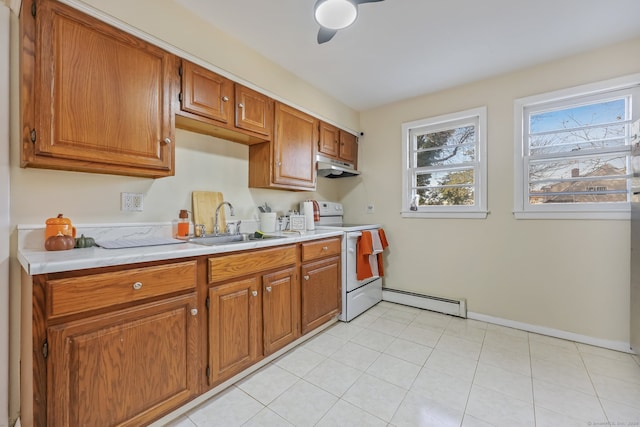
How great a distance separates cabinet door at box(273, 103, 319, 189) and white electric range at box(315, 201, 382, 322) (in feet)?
1.89

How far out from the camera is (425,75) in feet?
8.73

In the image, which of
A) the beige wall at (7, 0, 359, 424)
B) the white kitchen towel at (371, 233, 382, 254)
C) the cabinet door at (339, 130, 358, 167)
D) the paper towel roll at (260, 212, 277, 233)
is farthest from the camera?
the cabinet door at (339, 130, 358, 167)

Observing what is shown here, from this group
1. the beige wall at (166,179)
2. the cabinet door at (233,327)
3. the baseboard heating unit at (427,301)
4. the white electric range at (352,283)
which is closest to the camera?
the beige wall at (166,179)

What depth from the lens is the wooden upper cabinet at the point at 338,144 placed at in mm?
3008

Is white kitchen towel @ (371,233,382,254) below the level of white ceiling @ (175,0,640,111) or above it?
below

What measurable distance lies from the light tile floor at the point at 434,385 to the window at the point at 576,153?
3.86ft

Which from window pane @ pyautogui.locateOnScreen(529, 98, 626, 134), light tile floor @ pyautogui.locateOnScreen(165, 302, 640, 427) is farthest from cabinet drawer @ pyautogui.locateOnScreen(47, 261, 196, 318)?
window pane @ pyautogui.locateOnScreen(529, 98, 626, 134)

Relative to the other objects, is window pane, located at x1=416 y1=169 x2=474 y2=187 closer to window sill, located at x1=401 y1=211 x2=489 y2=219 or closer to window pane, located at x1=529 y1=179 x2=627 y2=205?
window sill, located at x1=401 y1=211 x2=489 y2=219

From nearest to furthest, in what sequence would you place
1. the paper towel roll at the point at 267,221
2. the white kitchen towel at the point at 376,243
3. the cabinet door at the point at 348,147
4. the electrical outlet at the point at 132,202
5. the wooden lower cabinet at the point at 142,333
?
the wooden lower cabinet at the point at 142,333, the electrical outlet at the point at 132,202, the paper towel roll at the point at 267,221, the white kitchen towel at the point at 376,243, the cabinet door at the point at 348,147

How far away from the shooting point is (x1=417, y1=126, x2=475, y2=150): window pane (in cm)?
291

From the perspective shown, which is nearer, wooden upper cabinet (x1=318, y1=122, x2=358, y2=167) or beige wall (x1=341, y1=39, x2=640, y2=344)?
beige wall (x1=341, y1=39, x2=640, y2=344)

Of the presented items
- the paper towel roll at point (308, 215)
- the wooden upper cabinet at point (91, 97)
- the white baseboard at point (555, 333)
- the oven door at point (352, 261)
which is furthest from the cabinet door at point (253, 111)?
the white baseboard at point (555, 333)

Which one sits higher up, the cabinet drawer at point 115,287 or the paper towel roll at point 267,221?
the paper towel roll at point 267,221

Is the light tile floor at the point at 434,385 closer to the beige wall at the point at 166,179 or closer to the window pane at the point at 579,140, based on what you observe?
the beige wall at the point at 166,179
